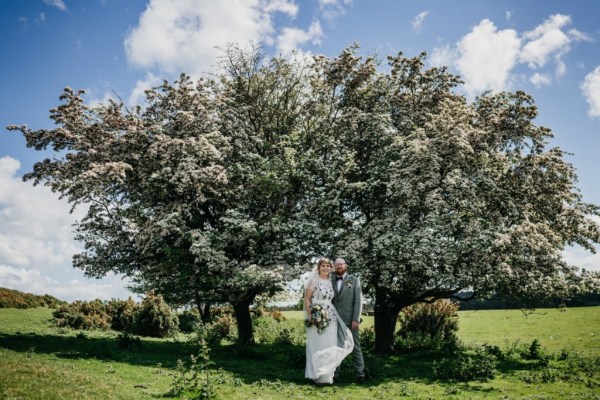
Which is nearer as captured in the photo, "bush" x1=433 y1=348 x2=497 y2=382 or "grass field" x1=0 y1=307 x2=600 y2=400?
"grass field" x1=0 y1=307 x2=600 y2=400

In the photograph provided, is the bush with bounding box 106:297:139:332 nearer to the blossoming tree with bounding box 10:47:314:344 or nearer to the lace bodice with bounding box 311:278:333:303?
the blossoming tree with bounding box 10:47:314:344

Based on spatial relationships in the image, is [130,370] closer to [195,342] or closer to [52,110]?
[195,342]

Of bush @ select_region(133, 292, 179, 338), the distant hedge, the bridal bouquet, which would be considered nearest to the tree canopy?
the bridal bouquet

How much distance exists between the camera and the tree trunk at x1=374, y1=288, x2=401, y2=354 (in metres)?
22.6

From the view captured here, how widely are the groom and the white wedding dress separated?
0.33 meters

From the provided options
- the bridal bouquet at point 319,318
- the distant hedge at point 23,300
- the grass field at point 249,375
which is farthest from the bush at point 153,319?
the bridal bouquet at point 319,318

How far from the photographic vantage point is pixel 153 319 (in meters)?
30.9

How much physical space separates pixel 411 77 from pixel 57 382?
Answer: 22893 millimetres

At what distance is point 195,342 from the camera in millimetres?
24719

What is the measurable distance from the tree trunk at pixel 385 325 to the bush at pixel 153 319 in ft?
54.0

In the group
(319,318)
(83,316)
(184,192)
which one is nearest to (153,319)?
(83,316)

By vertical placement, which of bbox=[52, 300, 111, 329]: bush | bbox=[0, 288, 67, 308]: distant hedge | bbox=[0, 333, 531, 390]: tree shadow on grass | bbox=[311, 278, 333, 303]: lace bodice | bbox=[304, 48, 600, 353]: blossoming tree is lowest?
bbox=[0, 333, 531, 390]: tree shadow on grass

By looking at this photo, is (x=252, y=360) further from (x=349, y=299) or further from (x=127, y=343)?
(x=349, y=299)

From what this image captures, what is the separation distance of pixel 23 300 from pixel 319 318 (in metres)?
42.4
